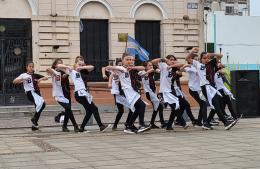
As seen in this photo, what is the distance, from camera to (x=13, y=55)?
2166 cm

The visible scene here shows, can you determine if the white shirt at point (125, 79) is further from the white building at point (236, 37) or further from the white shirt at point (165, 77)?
the white building at point (236, 37)

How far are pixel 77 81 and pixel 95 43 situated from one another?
11056 millimetres

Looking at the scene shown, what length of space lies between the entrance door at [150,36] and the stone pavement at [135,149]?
38.4 feet

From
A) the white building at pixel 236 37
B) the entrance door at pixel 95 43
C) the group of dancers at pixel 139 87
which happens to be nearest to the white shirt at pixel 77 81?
the group of dancers at pixel 139 87

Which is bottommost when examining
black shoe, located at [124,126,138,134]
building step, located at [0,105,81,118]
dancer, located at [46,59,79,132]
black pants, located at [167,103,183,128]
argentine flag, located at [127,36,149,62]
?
building step, located at [0,105,81,118]

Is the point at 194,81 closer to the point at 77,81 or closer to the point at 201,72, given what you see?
the point at 201,72

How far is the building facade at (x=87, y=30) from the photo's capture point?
71.5 ft

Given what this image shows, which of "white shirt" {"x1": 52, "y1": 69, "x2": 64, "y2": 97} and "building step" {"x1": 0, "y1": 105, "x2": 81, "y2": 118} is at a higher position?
"white shirt" {"x1": 52, "y1": 69, "x2": 64, "y2": 97}

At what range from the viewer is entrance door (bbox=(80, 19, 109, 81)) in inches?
910

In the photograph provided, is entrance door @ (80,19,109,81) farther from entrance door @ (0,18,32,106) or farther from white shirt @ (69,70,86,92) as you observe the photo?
white shirt @ (69,70,86,92)

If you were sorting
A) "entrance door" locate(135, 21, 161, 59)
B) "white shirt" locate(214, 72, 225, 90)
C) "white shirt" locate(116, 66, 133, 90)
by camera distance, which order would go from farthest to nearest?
"entrance door" locate(135, 21, 161, 59) < "white shirt" locate(214, 72, 225, 90) < "white shirt" locate(116, 66, 133, 90)

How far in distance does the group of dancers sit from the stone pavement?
0.43 m

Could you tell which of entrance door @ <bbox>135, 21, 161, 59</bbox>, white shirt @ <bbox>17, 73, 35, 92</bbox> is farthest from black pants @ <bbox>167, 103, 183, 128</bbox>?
entrance door @ <bbox>135, 21, 161, 59</bbox>

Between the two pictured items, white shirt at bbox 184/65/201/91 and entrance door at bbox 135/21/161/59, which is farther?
entrance door at bbox 135/21/161/59
